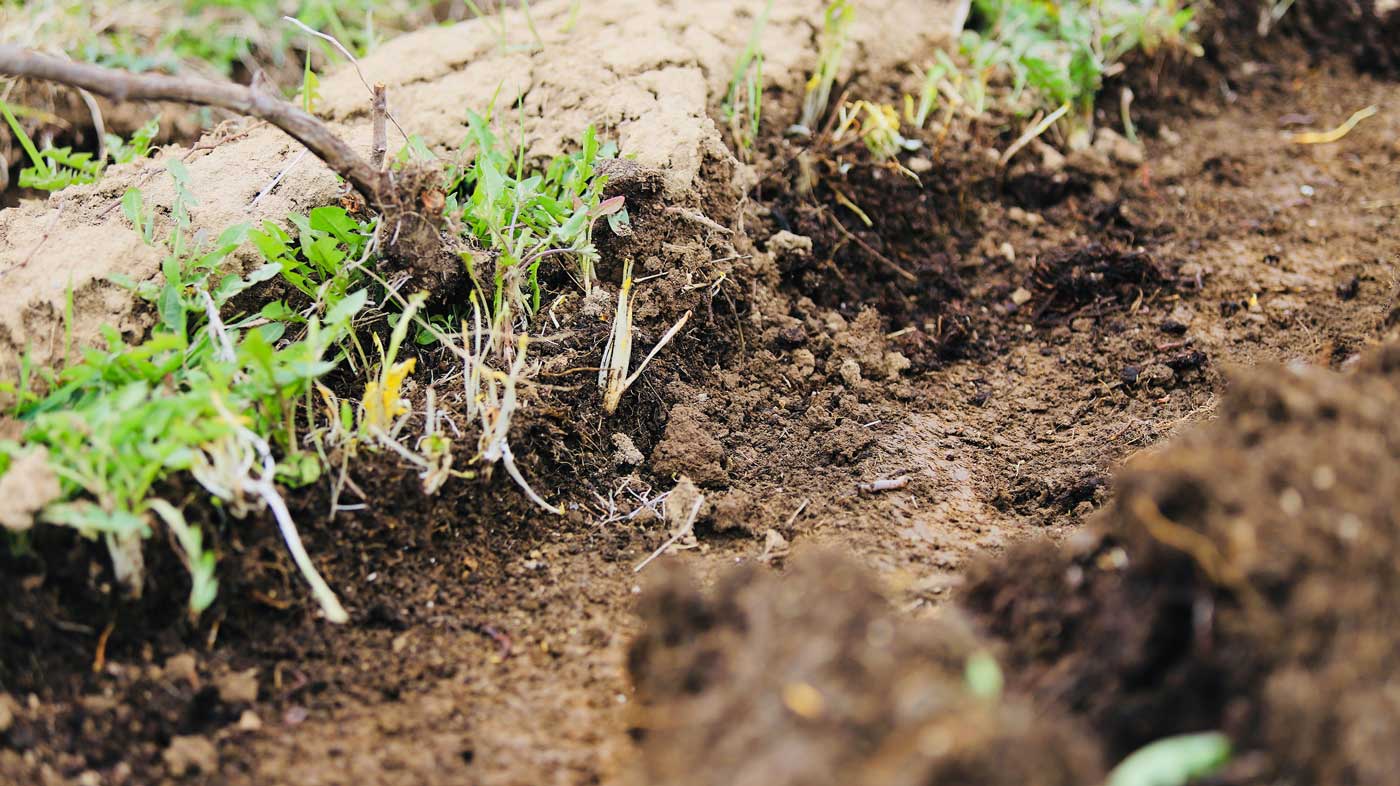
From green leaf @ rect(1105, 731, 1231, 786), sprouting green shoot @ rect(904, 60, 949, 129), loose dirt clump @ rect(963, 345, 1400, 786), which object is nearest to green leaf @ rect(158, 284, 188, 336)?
loose dirt clump @ rect(963, 345, 1400, 786)

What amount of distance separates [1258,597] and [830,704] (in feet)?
1.67

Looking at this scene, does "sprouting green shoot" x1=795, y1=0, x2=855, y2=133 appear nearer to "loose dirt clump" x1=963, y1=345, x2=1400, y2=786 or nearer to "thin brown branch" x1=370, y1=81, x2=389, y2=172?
"thin brown branch" x1=370, y1=81, x2=389, y2=172

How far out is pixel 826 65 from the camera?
3.02 meters

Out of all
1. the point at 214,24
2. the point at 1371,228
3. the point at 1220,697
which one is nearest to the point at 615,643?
the point at 1220,697

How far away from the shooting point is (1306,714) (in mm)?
1099

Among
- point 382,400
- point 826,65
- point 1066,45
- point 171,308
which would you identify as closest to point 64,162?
point 171,308

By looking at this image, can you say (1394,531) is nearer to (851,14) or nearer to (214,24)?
(851,14)

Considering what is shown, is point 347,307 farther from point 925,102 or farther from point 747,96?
point 925,102

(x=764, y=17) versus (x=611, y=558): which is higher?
(x=764, y=17)

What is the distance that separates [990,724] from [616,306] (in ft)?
4.65

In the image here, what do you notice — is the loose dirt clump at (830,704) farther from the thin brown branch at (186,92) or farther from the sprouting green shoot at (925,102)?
the sprouting green shoot at (925,102)

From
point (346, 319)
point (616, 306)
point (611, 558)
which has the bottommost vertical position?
point (611, 558)

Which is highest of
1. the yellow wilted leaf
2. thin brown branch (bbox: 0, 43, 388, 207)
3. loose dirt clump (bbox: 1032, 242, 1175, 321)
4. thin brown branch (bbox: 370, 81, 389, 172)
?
thin brown branch (bbox: 0, 43, 388, 207)

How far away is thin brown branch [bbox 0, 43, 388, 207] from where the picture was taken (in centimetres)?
162
